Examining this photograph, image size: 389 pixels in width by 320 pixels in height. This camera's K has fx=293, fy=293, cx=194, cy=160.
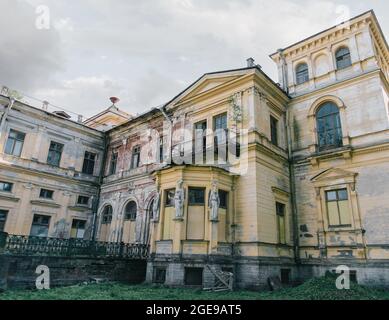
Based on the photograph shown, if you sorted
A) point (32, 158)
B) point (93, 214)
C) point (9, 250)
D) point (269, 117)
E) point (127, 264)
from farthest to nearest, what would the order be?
1. point (93, 214)
2. point (32, 158)
3. point (269, 117)
4. point (127, 264)
5. point (9, 250)

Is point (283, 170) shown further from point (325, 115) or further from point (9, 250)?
point (9, 250)

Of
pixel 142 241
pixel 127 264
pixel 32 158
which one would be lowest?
pixel 127 264

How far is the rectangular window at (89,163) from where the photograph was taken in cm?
2359

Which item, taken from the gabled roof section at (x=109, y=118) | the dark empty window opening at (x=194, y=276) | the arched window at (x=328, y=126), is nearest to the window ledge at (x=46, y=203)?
the gabled roof section at (x=109, y=118)

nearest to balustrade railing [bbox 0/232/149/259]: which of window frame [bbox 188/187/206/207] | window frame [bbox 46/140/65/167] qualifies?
window frame [bbox 188/187/206/207]

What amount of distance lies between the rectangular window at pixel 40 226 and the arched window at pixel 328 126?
1832 centimetres

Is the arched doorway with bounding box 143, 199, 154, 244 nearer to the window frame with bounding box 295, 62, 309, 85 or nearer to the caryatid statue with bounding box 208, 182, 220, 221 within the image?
the caryatid statue with bounding box 208, 182, 220, 221

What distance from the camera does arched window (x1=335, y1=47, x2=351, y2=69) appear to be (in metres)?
16.5

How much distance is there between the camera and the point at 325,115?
16.4m

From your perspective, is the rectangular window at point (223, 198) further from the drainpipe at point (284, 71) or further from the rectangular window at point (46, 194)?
the rectangular window at point (46, 194)

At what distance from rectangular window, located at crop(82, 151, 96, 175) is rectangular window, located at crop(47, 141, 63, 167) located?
2.02m

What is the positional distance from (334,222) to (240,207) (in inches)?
187

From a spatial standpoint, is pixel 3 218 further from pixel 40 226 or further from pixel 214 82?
pixel 214 82

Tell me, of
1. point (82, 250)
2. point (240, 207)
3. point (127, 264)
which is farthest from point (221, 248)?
point (82, 250)
